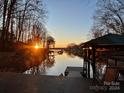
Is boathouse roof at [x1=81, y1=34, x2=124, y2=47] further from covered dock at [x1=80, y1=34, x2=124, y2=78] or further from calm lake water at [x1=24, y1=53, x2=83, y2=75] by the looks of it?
calm lake water at [x1=24, y1=53, x2=83, y2=75]

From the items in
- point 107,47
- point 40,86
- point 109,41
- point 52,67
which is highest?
point 109,41

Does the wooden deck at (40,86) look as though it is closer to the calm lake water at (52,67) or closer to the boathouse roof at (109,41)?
the boathouse roof at (109,41)

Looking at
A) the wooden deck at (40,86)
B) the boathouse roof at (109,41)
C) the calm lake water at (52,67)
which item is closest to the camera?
the wooden deck at (40,86)

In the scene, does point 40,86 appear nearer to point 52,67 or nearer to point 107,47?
point 107,47

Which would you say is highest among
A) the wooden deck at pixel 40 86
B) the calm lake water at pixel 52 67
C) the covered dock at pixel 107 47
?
the covered dock at pixel 107 47

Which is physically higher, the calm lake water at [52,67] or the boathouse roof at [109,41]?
the boathouse roof at [109,41]

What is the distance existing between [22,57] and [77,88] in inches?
1452

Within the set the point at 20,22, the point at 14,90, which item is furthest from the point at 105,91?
the point at 20,22

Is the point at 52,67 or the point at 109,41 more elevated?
the point at 109,41

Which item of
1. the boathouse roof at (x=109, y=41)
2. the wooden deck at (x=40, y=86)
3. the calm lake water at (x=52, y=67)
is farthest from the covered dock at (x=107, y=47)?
the calm lake water at (x=52, y=67)

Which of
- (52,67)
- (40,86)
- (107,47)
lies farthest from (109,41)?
(52,67)

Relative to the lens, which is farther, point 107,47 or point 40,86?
point 107,47

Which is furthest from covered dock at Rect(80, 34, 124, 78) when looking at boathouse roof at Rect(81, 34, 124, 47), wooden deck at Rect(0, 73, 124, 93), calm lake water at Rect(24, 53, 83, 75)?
calm lake water at Rect(24, 53, 83, 75)

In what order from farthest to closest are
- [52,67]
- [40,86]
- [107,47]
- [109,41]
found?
[52,67] < [107,47] < [109,41] < [40,86]
